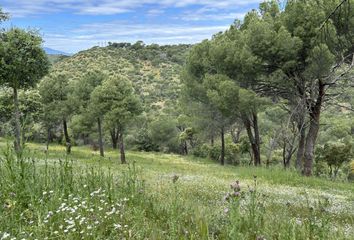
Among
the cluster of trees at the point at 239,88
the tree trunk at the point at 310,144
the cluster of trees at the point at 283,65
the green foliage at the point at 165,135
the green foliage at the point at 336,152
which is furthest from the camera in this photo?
the green foliage at the point at 165,135

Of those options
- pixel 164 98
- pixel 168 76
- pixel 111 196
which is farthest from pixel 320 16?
pixel 168 76

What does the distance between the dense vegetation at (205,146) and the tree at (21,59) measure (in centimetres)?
10

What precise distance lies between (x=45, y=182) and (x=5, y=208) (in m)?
0.99

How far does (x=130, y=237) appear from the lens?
15.0 feet

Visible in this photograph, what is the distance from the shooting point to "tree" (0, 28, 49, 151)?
2811 centimetres

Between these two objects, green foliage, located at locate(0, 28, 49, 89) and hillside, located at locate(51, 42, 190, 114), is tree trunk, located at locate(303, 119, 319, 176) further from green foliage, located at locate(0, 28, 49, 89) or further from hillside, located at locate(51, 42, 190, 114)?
hillside, located at locate(51, 42, 190, 114)

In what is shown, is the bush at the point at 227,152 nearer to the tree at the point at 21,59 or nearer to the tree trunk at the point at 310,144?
the tree trunk at the point at 310,144

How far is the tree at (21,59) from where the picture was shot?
28109mm

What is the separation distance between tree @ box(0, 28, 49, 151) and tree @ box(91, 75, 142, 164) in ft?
24.4

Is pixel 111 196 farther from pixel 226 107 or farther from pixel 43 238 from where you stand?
pixel 226 107

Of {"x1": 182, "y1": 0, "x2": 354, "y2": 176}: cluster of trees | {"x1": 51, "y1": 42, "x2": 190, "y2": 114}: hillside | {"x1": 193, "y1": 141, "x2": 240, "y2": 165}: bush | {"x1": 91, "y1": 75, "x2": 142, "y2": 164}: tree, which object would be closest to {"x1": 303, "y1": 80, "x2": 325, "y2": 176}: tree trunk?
{"x1": 182, "y1": 0, "x2": 354, "y2": 176}: cluster of trees

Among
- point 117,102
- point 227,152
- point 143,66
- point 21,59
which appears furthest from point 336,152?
point 143,66

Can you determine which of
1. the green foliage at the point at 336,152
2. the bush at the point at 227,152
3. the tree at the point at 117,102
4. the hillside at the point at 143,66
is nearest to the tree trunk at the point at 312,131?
the tree at the point at 117,102

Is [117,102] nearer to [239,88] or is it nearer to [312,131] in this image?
[239,88]
